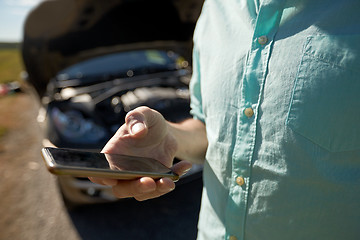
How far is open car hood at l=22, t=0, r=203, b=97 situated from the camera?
3211mm

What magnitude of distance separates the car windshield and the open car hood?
3.2 inches

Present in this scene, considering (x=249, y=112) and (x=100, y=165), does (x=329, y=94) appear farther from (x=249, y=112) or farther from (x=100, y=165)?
(x=100, y=165)

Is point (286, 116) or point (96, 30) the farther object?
point (96, 30)

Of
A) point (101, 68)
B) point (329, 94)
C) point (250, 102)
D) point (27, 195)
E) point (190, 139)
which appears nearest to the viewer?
point (329, 94)

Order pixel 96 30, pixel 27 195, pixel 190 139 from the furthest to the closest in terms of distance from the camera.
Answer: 1. pixel 96 30
2. pixel 27 195
3. pixel 190 139

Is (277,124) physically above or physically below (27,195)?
above

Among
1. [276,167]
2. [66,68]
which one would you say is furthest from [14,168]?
[276,167]

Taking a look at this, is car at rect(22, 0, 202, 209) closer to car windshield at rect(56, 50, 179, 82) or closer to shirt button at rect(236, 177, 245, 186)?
car windshield at rect(56, 50, 179, 82)

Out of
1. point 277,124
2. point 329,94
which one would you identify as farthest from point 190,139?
point 329,94

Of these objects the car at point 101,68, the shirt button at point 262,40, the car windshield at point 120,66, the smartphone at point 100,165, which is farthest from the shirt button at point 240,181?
the car windshield at point 120,66

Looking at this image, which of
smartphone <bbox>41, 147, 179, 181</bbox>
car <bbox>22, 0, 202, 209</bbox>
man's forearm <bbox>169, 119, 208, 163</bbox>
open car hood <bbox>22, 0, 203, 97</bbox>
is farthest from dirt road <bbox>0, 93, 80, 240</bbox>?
smartphone <bbox>41, 147, 179, 181</bbox>

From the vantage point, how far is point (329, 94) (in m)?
0.71

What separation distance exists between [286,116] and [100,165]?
0.48 metres

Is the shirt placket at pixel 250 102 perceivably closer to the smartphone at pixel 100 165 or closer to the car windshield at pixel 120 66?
the smartphone at pixel 100 165
